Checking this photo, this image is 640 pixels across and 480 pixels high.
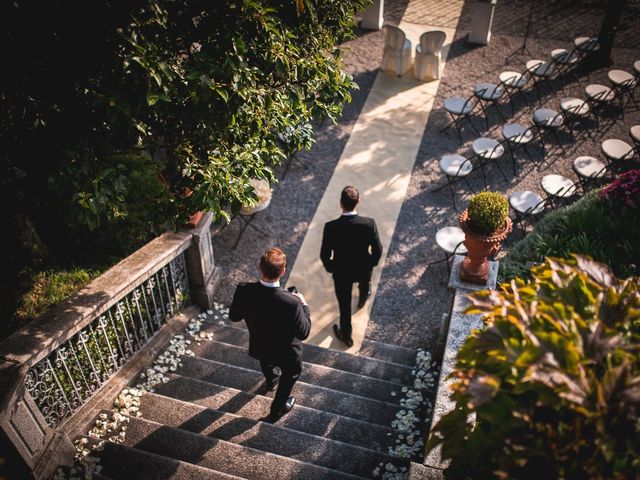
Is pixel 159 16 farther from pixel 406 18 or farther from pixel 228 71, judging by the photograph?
pixel 406 18

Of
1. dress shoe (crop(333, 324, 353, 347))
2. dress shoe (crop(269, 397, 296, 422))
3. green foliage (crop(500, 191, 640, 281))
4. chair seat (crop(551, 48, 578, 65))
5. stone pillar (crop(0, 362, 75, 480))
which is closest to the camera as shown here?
stone pillar (crop(0, 362, 75, 480))

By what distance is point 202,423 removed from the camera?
478 centimetres

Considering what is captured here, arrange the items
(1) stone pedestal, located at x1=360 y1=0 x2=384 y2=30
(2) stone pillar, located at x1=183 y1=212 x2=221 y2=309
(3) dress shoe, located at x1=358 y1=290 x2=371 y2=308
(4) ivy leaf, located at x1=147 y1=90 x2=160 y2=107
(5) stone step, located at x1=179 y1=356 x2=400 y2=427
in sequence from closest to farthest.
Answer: (4) ivy leaf, located at x1=147 y1=90 x2=160 y2=107 → (5) stone step, located at x1=179 y1=356 x2=400 y2=427 → (2) stone pillar, located at x1=183 y1=212 x2=221 y2=309 → (3) dress shoe, located at x1=358 y1=290 x2=371 y2=308 → (1) stone pedestal, located at x1=360 y1=0 x2=384 y2=30

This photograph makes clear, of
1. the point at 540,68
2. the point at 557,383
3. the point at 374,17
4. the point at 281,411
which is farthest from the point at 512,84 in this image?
the point at 557,383

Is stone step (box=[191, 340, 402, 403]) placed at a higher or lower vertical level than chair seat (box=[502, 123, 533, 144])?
lower

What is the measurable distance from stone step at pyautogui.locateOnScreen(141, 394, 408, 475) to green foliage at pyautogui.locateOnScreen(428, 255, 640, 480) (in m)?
2.10

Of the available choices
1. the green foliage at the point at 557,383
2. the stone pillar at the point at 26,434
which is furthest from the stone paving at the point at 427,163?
the green foliage at the point at 557,383

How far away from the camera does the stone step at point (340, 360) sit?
19.0ft

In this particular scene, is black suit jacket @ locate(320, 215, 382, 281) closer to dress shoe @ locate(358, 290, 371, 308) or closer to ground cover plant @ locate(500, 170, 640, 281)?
dress shoe @ locate(358, 290, 371, 308)

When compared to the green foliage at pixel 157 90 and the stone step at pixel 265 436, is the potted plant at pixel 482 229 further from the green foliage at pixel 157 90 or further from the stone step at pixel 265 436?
the stone step at pixel 265 436

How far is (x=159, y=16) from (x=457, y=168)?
592 cm

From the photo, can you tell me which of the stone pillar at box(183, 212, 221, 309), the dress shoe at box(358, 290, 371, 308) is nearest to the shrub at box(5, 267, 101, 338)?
the stone pillar at box(183, 212, 221, 309)

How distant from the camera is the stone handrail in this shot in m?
3.78

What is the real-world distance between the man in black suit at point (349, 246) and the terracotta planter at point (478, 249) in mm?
963
